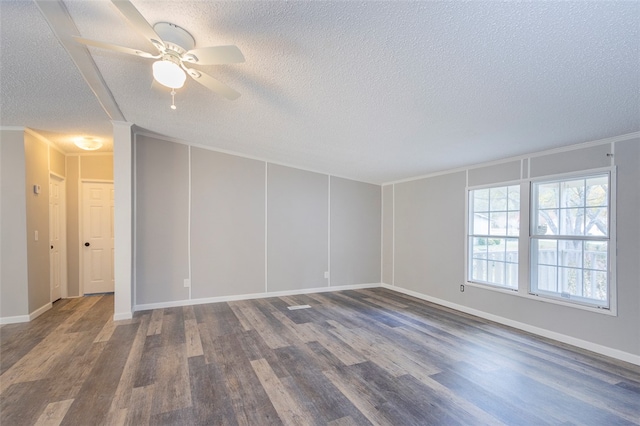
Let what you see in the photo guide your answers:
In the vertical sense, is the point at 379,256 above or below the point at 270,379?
above

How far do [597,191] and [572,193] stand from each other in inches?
8.7

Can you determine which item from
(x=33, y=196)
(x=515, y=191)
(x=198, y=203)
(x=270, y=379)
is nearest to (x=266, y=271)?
(x=198, y=203)

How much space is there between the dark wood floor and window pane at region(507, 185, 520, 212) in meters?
1.61

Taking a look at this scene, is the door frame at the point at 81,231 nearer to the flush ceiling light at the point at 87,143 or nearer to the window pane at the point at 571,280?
the flush ceiling light at the point at 87,143

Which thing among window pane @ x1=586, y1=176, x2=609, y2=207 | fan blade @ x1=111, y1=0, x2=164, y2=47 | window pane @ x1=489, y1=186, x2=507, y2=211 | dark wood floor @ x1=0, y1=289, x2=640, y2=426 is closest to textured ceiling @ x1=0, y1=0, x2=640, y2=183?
fan blade @ x1=111, y1=0, x2=164, y2=47

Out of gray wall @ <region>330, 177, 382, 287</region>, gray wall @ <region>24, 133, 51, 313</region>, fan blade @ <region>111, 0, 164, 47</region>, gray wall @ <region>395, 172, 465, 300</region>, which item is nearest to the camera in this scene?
fan blade @ <region>111, 0, 164, 47</region>

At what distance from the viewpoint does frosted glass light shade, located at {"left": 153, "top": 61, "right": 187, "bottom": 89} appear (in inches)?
73.3

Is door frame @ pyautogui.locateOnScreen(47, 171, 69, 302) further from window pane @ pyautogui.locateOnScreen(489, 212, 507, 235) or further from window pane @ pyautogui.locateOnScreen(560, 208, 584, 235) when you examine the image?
window pane @ pyautogui.locateOnScreen(560, 208, 584, 235)

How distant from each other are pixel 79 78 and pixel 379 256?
5.41 metres

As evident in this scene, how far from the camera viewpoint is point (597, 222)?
305 centimetres

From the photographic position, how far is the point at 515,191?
12.6ft

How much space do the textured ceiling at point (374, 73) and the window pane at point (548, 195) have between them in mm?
526

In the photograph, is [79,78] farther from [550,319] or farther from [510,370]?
[550,319]

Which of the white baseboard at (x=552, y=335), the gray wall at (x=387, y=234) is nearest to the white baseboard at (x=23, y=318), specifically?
the gray wall at (x=387, y=234)
